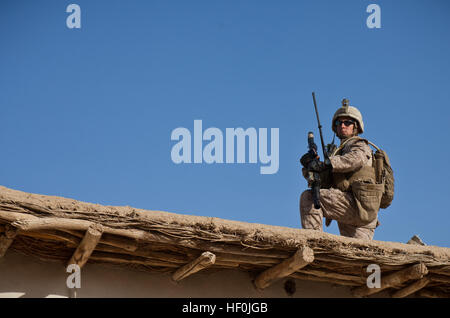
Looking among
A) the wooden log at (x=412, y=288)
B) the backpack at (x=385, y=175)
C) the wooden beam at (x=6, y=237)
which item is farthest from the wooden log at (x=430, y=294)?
the wooden beam at (x=6, y=237)

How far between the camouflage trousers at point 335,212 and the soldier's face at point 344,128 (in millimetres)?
897

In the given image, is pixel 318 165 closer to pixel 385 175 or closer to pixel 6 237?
pixel 385 175

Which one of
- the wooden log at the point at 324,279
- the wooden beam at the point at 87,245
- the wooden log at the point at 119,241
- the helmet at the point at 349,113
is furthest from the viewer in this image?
the helmet at the point at 349,113

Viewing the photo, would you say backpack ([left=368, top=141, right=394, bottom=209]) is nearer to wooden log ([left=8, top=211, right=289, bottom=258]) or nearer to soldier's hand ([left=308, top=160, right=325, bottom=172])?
soldier's hand ([left=308, top=160, right=325, bottom=172])

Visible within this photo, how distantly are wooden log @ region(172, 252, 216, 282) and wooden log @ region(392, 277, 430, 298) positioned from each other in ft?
7.47

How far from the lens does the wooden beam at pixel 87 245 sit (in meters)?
5.53

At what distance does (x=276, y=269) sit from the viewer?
21.1ft

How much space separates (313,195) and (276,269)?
112 centimetres

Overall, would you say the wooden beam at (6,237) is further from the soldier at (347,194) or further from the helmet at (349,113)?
the helmet at (349,113)

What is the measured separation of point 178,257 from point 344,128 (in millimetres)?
2959

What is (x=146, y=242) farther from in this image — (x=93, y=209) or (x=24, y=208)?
(x=24, y=208)

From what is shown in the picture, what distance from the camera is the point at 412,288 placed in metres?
6.99
